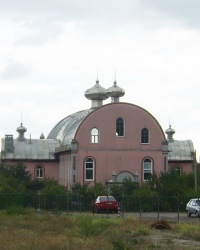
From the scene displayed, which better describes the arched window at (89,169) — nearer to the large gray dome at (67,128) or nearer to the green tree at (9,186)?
the large gray dome at (67,128)

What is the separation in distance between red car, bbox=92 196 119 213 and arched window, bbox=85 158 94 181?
21707 millimetres

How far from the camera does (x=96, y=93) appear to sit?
279 ft

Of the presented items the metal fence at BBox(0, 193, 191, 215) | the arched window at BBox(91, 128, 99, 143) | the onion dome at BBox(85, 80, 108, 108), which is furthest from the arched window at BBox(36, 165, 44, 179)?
the metal fence at BBox(0, 193, 191, 215)

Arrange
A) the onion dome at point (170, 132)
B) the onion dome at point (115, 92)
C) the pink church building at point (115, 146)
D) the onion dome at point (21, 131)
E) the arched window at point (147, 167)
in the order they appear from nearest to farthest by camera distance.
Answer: the pink church building at point (115, 146) → the arched window at point (147, 167) → the onion dome at point (115, 92) → the onion dome at point (21, 131) → the onion dome at point (170, 132)

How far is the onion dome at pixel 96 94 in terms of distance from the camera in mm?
85125

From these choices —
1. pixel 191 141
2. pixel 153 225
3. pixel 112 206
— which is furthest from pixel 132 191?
pixel 153 225

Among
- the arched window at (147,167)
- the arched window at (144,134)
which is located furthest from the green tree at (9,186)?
the arched window at (144,134)

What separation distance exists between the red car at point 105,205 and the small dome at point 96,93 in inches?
Answer: 1297

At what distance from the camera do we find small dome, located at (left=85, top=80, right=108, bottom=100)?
8512cm

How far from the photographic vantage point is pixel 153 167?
76312 millimetres

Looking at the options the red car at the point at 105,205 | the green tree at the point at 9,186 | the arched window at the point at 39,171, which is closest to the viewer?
the red car at the point at 105,205

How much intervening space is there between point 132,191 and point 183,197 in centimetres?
1118

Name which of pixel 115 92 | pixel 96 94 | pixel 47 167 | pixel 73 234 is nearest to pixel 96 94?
pixel 96 94

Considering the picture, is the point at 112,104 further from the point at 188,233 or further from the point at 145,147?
the point at 188,233
